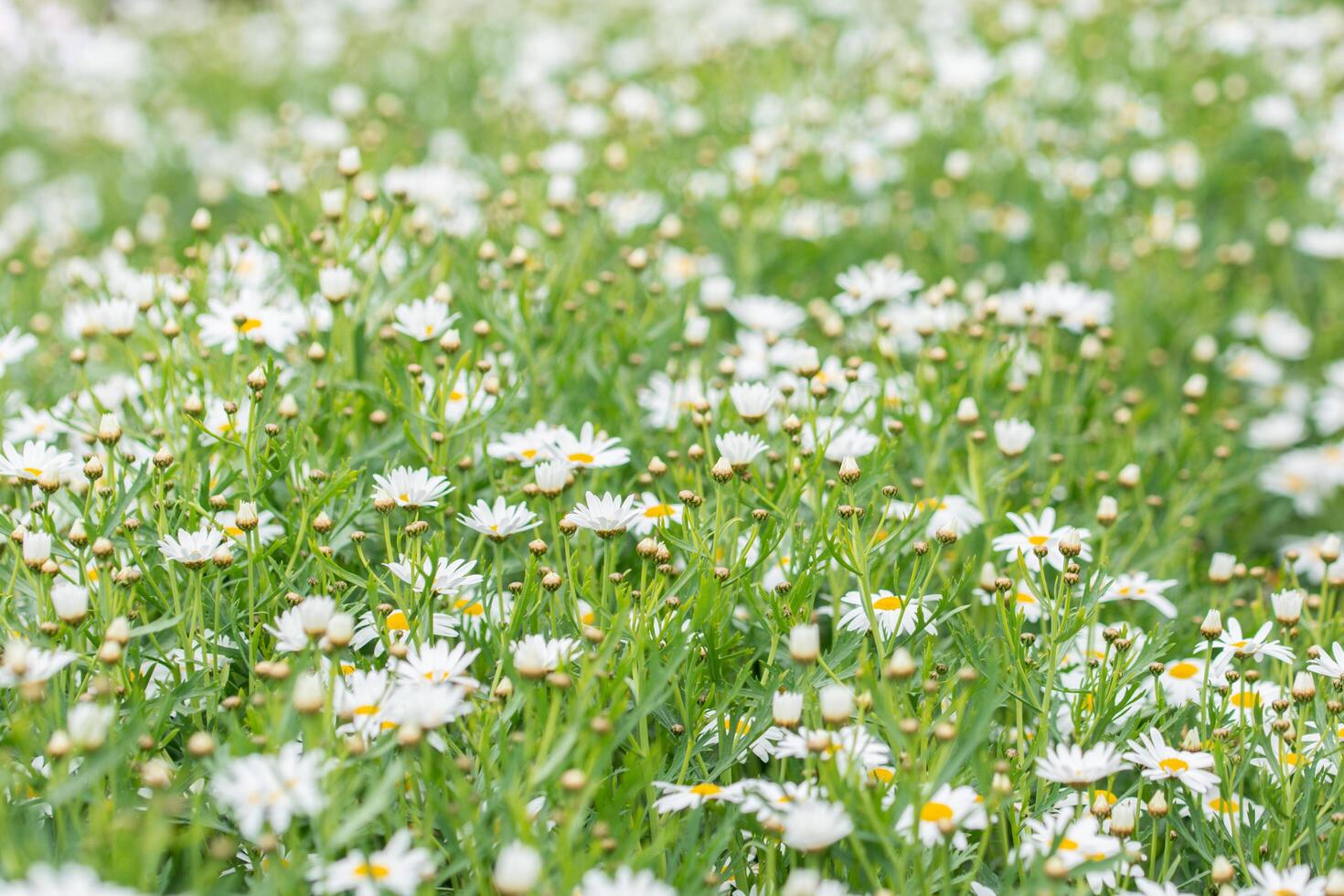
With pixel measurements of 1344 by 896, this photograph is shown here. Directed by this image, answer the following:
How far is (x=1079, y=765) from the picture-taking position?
2023mm

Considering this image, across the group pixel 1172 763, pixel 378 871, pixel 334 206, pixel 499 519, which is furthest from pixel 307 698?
pixel 334 206

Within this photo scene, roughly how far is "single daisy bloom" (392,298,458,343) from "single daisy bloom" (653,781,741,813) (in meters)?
1.13

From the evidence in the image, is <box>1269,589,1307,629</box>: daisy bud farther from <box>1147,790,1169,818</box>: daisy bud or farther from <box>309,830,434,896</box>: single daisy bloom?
<box>309,830,434,896</box>: single daisy bloom

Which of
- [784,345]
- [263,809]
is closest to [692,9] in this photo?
[784,345]

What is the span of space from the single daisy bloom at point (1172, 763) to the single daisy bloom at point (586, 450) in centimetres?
104

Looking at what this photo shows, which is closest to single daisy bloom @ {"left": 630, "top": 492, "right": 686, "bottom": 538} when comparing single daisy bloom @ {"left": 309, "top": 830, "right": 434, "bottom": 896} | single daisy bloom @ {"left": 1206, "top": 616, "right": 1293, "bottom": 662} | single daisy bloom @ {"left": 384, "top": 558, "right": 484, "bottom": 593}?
single daisy bloom @ {"left": 384, "top": 558, "right": 484, "bottom": 593}

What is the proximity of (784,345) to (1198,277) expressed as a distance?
1.83 meters

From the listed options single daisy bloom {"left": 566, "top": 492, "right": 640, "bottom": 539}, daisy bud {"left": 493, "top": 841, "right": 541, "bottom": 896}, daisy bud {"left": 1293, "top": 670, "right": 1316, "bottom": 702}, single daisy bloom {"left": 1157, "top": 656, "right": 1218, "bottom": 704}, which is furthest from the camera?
single daisy bloom {"left": 1157, "top": 656, "right": 1218, "bottom": 704}

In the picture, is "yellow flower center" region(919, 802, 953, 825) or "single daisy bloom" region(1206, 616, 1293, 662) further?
"single daisy bloom" region(1206, 616, 1293, 662)

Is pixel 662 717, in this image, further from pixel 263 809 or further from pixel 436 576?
pixel 263 809

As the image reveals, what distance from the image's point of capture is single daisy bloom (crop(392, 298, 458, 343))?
278 cm

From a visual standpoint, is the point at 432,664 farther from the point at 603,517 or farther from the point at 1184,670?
the point at 1184,670

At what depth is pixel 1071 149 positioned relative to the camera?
4.75 m

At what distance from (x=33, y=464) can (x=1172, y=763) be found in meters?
2.00
